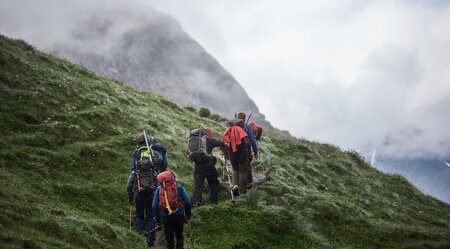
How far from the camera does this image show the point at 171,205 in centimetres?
1563

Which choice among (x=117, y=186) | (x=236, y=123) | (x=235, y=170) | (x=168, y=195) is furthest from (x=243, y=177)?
(x=168, y=195)

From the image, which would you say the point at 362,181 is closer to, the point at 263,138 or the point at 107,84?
the point at 263,138

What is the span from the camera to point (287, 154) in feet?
116

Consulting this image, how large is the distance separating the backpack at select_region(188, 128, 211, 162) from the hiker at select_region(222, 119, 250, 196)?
1.71 m

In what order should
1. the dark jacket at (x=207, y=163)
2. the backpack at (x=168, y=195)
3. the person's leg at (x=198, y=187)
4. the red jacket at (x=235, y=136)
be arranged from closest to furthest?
the backpack at (x=168, y=195) → the dark jacket at (x=207, y=163) → the person's leg at (x=198, y=187) → the red jacket at (x=235, y=136)

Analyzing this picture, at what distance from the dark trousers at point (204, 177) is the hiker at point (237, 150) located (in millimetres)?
1331

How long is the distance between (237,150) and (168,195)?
7373 millimetres

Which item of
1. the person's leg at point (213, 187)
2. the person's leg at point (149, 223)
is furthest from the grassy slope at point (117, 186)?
the person's leg at point (213, 187)

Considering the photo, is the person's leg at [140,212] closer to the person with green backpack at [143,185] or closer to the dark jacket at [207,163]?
the person with green backpack at [143,185]

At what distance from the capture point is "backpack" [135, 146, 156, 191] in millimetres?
18062

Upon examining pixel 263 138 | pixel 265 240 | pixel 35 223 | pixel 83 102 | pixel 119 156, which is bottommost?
pixel 35 223

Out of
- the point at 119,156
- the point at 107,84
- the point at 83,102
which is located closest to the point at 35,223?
the point at 119,156

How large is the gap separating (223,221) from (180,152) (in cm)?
831

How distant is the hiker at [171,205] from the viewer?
15687 mm
